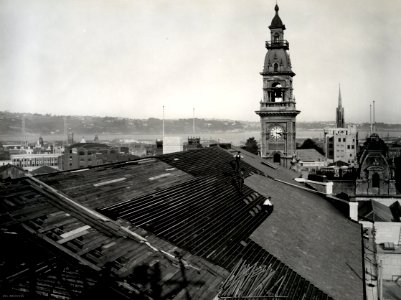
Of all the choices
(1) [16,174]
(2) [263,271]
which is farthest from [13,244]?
(1) [16,174]

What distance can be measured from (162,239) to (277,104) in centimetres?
4302

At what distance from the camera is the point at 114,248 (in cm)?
1016

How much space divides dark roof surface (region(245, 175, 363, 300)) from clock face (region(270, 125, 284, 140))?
1051 inches

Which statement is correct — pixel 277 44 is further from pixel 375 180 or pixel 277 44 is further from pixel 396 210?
pixel 396 210

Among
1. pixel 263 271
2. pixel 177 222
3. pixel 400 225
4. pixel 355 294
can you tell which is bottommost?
pixel 400 225

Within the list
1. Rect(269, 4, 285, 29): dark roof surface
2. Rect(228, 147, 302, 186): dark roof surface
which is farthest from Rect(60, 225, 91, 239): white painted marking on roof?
Rect(269, 4, 285, 29): dark roof surface

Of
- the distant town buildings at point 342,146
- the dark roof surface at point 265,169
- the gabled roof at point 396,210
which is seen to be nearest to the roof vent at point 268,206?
the dark roof surface at point 265,169

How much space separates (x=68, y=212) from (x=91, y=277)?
3.35 m

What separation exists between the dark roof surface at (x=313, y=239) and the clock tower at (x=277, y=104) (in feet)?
87.0

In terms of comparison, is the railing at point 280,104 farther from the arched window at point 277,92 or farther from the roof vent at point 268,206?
the roof vent at point 268,206

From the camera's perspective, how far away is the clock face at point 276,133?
53.2m

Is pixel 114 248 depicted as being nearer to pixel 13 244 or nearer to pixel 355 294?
pixel 13 244

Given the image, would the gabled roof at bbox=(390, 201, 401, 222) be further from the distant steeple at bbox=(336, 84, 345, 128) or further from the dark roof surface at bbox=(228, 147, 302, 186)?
the distant steeple at bbox=(336, 84, 345, 128)

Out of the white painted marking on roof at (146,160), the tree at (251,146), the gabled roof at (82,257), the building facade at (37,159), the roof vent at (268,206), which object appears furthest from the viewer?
the tree at (251,146)
